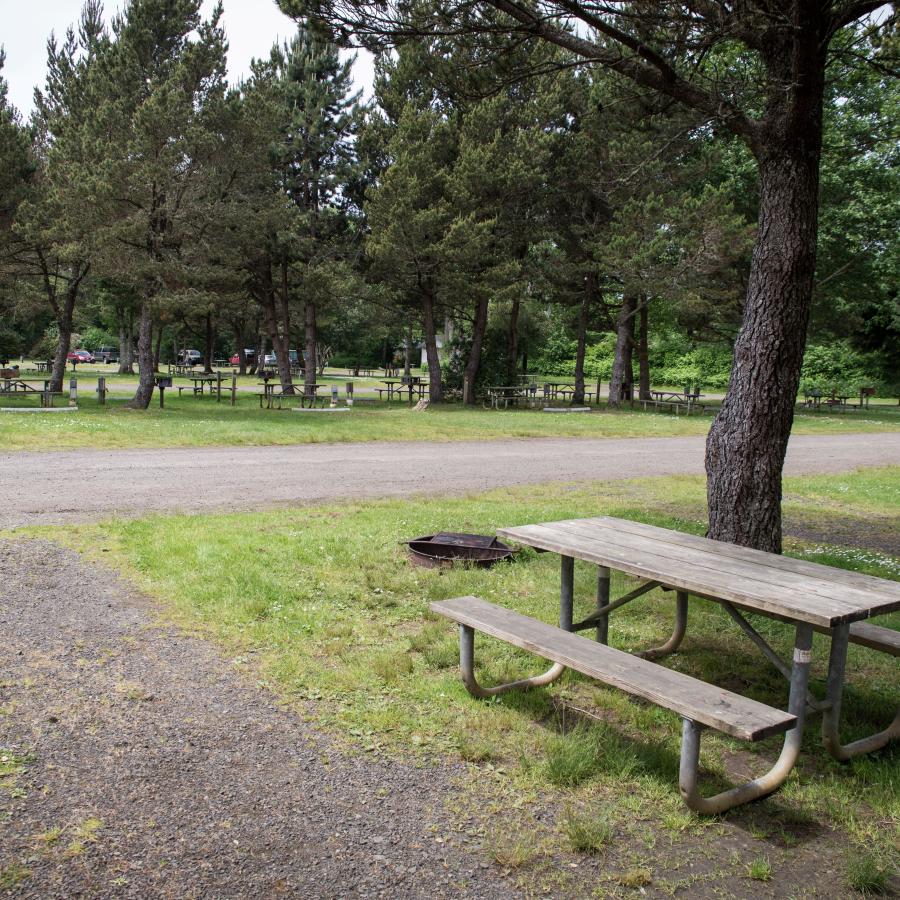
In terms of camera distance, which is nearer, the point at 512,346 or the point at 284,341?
the point at 512,346

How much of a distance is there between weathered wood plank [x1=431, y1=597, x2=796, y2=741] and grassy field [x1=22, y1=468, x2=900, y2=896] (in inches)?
14.5

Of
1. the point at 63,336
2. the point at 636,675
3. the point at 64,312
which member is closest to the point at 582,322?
the point at 63,336

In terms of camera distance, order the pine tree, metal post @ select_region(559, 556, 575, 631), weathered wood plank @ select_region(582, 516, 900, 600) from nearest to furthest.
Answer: weathered wood plank @ select_region(582, 516, 900, 600) → metal post @ select_region(559, 556, 575, 631) → the pine tree

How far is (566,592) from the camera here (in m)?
4.44

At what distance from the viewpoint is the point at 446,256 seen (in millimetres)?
23141

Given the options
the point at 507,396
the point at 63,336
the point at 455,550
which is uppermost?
the point at 63,336

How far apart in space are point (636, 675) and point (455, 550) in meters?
3.22

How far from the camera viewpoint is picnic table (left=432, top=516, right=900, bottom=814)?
290 cm

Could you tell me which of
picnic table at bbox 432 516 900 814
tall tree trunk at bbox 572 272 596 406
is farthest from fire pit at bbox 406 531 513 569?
tall tree trunk at bbox 572 272 596 406

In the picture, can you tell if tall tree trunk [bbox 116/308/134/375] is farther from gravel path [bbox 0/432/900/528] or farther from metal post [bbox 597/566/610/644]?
metal post [bbox 597/566/610/644]

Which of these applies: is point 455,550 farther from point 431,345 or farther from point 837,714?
point 431,345

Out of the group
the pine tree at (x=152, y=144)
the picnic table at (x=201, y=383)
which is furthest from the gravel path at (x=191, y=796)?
the picnic table at (x=201, y=383)

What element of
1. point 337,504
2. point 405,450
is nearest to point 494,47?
point 337,504

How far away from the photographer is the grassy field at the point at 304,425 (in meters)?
14.3
